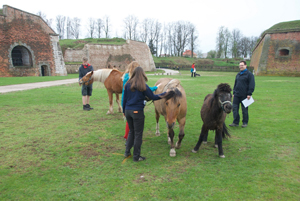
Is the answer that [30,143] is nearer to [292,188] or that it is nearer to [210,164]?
[210,164]

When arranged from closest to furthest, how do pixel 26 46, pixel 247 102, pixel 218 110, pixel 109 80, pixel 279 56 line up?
pixel 218 110, pixel 247 102, pixel 109 80, pixel 26 46, pixel 279 56

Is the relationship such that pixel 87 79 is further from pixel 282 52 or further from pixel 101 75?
pixel 282 52

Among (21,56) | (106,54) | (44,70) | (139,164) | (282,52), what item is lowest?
(139,164)

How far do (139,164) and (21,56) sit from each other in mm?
33344

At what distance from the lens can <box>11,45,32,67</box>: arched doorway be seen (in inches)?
1135

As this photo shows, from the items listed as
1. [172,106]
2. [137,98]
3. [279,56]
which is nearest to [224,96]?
[172,106]

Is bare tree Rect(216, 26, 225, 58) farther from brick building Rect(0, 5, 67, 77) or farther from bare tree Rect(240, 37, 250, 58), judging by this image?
brick building Rect(0, 5, 67, 77)

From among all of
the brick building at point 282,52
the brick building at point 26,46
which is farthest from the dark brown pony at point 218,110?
the brick building at point 282,52

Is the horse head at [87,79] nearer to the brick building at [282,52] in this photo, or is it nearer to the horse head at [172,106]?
the horse head at [172,106]

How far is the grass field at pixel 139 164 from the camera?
3086 millimetres

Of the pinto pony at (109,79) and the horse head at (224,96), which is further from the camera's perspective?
the pinto pony at (109,79)

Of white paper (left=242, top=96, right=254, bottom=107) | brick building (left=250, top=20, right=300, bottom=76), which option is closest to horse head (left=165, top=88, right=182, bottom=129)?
white paper (left=242, top=96, right=254, bottom=107)

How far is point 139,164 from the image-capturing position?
13.3ft

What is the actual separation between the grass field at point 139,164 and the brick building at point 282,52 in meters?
31.2
